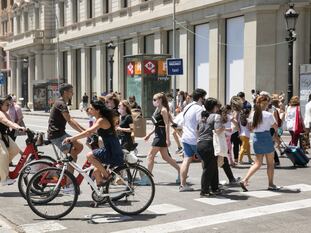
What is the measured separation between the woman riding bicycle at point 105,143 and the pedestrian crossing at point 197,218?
0.59 meters

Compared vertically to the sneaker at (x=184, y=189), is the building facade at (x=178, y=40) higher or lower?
higher

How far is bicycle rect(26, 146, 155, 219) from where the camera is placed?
24.6 feet

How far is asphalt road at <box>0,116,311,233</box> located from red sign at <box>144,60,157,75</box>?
20502mm

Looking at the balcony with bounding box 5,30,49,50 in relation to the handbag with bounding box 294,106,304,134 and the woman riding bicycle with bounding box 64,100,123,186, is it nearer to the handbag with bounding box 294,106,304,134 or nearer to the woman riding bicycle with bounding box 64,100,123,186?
the handbag with bounding box 294,106,304,134

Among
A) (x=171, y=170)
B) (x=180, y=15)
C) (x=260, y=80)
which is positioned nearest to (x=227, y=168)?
(x=171, y=170)

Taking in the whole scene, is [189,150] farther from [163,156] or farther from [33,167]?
[33,167]

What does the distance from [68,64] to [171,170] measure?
1582 inches

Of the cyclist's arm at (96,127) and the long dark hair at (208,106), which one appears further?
the long dark hair at (208,106)

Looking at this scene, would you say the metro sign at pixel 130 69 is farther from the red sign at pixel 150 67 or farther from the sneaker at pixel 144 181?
the sneaker at pixel 144 181

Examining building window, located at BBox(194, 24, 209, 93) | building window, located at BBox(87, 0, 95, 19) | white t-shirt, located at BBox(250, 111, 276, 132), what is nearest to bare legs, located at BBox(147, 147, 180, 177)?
white t-shirt, located at BBox(250, 111, 276, 132)

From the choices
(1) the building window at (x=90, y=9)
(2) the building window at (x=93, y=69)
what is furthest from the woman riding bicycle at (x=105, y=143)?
(1) the building window at (x=90, y=9)

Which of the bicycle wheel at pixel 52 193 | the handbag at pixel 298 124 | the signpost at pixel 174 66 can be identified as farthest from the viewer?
the signpost at pixel 174 66

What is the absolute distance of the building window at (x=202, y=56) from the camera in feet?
104

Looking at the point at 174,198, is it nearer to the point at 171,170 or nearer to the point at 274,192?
the point at 274,192
